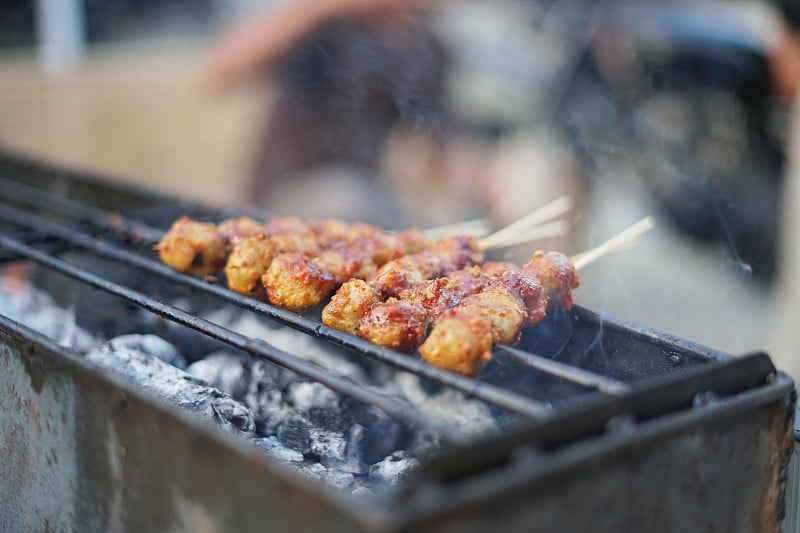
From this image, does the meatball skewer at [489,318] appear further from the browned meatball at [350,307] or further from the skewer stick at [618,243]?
the browned meatball at [350,307]

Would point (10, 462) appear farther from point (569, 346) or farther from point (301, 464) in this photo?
point (569, 346)

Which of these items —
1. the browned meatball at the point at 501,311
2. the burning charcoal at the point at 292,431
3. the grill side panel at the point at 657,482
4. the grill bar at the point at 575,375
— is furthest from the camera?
the burning charcoal at the point at 292,431

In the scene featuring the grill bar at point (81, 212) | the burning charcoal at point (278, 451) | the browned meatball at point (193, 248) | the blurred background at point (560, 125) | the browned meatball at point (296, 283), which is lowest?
the burning charcoal at point (278, 451)

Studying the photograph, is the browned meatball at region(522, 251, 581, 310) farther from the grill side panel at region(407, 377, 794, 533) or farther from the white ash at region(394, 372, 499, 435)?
the grill side panel at region(407, 377, 794, 533)

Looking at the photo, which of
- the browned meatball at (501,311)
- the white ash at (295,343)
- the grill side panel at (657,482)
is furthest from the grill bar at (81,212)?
the grill side panel at (657,482)

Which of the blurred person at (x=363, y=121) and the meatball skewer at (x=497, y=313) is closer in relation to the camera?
the meatball skewer at (x=497, y=313)

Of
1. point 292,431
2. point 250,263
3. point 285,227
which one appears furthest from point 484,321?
point 285,227

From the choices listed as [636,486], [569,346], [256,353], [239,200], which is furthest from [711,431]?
[239,200]
